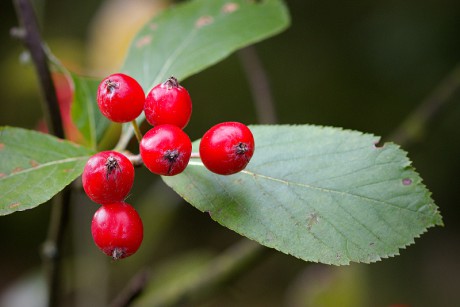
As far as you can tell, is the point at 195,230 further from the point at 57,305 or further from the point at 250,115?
the point at 57,305

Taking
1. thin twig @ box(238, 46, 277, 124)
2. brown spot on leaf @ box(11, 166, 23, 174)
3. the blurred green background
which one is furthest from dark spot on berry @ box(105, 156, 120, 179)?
the blurred green background

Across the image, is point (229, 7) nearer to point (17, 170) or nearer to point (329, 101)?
point (17, 170)

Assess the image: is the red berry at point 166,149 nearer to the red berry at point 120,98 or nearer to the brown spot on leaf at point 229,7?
the red berry at point 120,98

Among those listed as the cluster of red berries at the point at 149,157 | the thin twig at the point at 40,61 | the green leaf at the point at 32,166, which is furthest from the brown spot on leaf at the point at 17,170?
the thin twig at the point at 40,61

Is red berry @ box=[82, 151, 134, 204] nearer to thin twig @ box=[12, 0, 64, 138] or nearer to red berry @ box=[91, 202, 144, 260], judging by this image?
red berry @ box=[91, 202, 144, 260]

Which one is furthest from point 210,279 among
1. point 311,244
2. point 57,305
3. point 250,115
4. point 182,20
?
point 250,115

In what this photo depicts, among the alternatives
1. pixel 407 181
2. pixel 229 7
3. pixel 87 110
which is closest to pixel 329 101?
pixel 229 7
